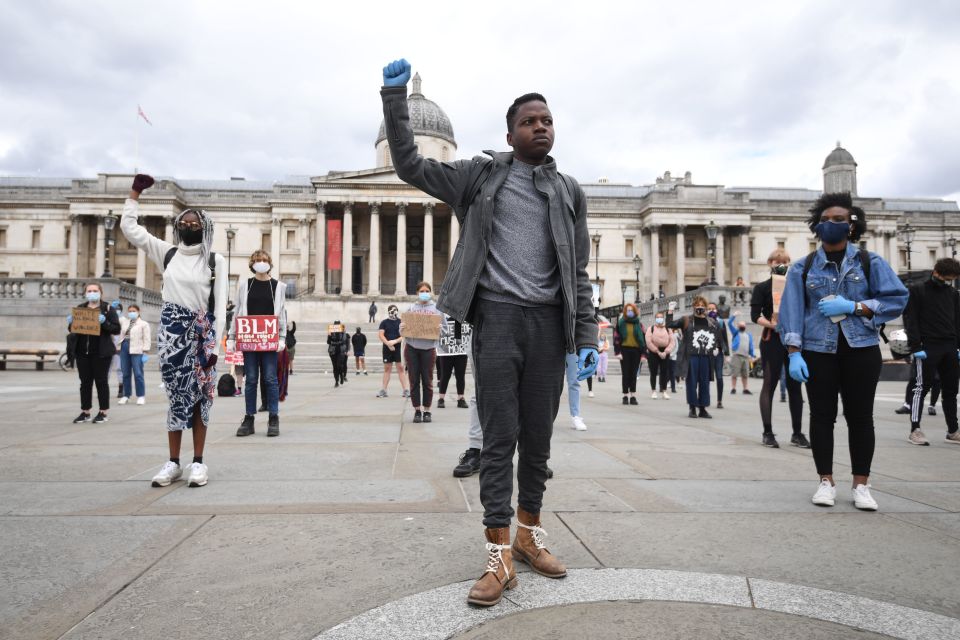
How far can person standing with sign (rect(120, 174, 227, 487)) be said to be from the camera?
4586 mm

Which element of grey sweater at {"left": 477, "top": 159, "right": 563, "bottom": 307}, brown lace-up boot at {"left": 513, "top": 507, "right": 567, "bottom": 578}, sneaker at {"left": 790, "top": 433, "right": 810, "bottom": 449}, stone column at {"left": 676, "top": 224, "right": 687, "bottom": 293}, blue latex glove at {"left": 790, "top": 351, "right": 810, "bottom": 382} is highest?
stone column at {"left": 676, "top": 224, "right": 687, "bottom": 293}

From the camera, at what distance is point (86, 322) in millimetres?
8031

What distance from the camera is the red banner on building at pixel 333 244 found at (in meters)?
48.7

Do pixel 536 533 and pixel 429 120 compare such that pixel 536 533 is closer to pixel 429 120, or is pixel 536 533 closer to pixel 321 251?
pixel 321 251

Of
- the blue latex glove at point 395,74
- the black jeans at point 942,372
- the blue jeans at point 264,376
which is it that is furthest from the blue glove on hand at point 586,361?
the black jeans at point 942,372

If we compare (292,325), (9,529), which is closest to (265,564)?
(9,529)

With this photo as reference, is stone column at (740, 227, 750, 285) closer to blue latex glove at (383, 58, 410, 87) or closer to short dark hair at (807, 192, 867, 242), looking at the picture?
short dark hair at (807, 192, 867, 242)

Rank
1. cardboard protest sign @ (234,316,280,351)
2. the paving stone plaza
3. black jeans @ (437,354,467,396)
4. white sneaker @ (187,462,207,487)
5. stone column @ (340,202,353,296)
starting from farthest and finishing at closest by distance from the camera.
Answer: stone column @ (340,202,353,296)
black jeans @ (437,354,467,396)
cardboard protest sign @ (234,316,280,351)
white sneaker @ (187,462,207,487)
the paving stone plaza

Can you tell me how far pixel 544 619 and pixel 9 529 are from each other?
2.89 metres

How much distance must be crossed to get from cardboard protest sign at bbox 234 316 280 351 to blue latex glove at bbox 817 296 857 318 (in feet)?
18.0

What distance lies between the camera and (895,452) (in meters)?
6.46

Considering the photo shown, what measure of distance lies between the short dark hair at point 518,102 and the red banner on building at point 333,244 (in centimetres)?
4687

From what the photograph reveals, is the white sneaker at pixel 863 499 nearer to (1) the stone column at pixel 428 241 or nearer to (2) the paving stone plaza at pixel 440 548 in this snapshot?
(2) the paving stone plaza at pixel 440 548

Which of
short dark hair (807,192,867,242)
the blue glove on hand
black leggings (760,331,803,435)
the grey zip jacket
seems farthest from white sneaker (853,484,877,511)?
black leggings (760,331,803,435)
